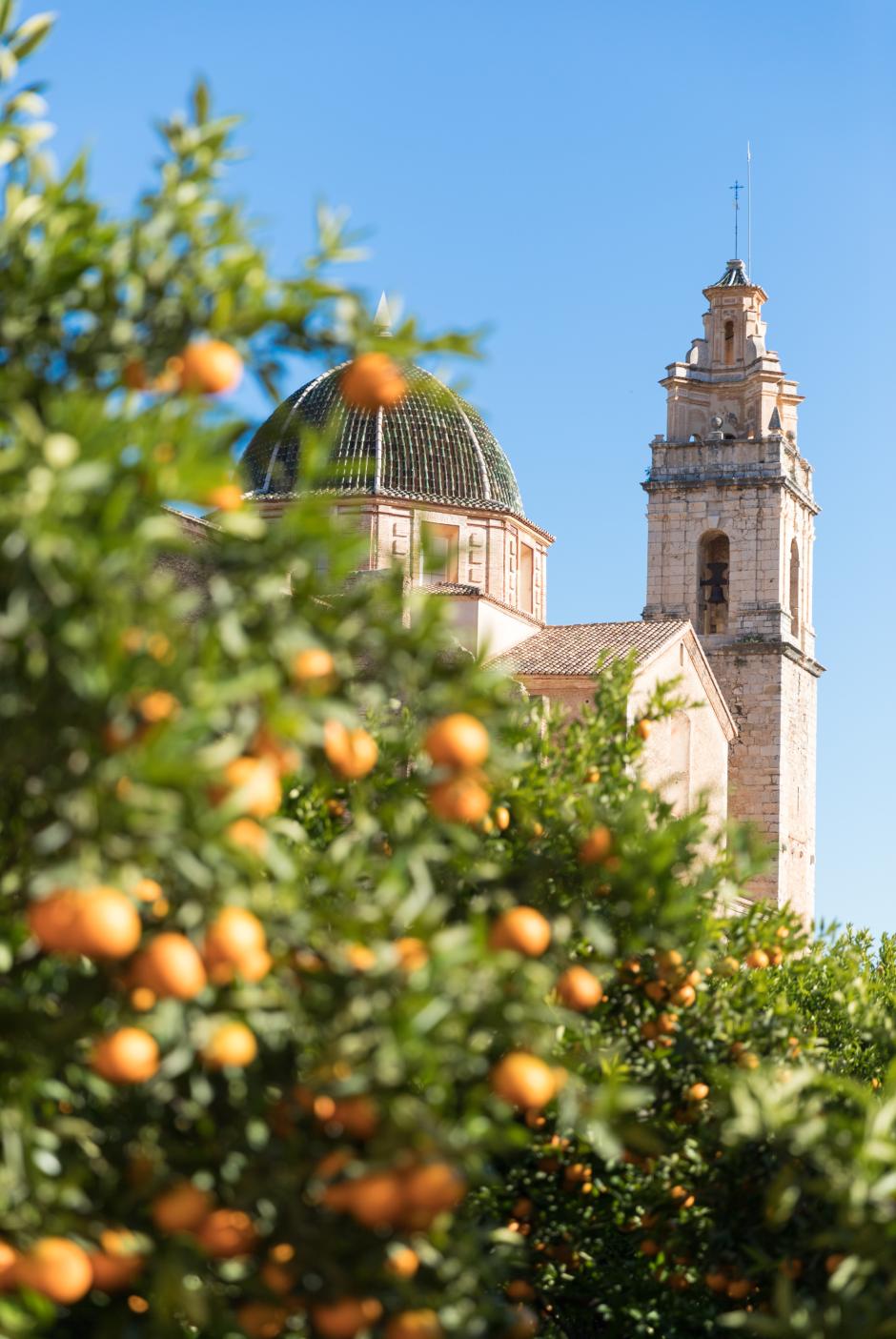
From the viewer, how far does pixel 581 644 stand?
3200 centimetres

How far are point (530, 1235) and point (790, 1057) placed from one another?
1044 mm

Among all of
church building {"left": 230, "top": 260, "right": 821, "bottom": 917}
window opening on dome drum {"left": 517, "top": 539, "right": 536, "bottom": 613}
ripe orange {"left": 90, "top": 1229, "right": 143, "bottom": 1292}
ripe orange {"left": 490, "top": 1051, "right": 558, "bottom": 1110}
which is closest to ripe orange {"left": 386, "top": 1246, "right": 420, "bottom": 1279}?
ripe orange {"left": 490, "top": 1051, "right": 558, "bottom": 1110}

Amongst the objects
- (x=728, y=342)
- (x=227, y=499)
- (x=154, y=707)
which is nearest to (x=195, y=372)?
(x=227, y=499)

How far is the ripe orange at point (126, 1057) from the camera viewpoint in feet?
9.53

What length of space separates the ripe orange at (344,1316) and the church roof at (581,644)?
25856 mm

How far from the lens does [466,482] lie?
36062 mm

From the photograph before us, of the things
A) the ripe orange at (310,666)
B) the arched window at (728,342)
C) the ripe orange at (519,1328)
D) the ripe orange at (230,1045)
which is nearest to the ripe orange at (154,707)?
the ripe orange at (310,666)

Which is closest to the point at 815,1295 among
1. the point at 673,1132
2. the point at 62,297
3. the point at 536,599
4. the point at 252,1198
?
the point at 673,1132

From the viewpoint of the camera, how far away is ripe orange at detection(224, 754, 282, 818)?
9.31 feet

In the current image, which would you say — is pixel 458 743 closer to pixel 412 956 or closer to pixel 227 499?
pixel 412 956

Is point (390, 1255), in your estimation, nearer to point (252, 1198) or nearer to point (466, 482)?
point (252, 1198)

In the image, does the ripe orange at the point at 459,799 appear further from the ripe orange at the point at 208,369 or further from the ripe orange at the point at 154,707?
the ripe orange at the point at 208,369

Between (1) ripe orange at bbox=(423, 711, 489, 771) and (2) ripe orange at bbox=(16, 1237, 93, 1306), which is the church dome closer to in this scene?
(1) ripe orange at bbox=(423, 711, 489, 771)

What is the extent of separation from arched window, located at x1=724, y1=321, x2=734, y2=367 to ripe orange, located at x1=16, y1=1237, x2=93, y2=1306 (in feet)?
150
